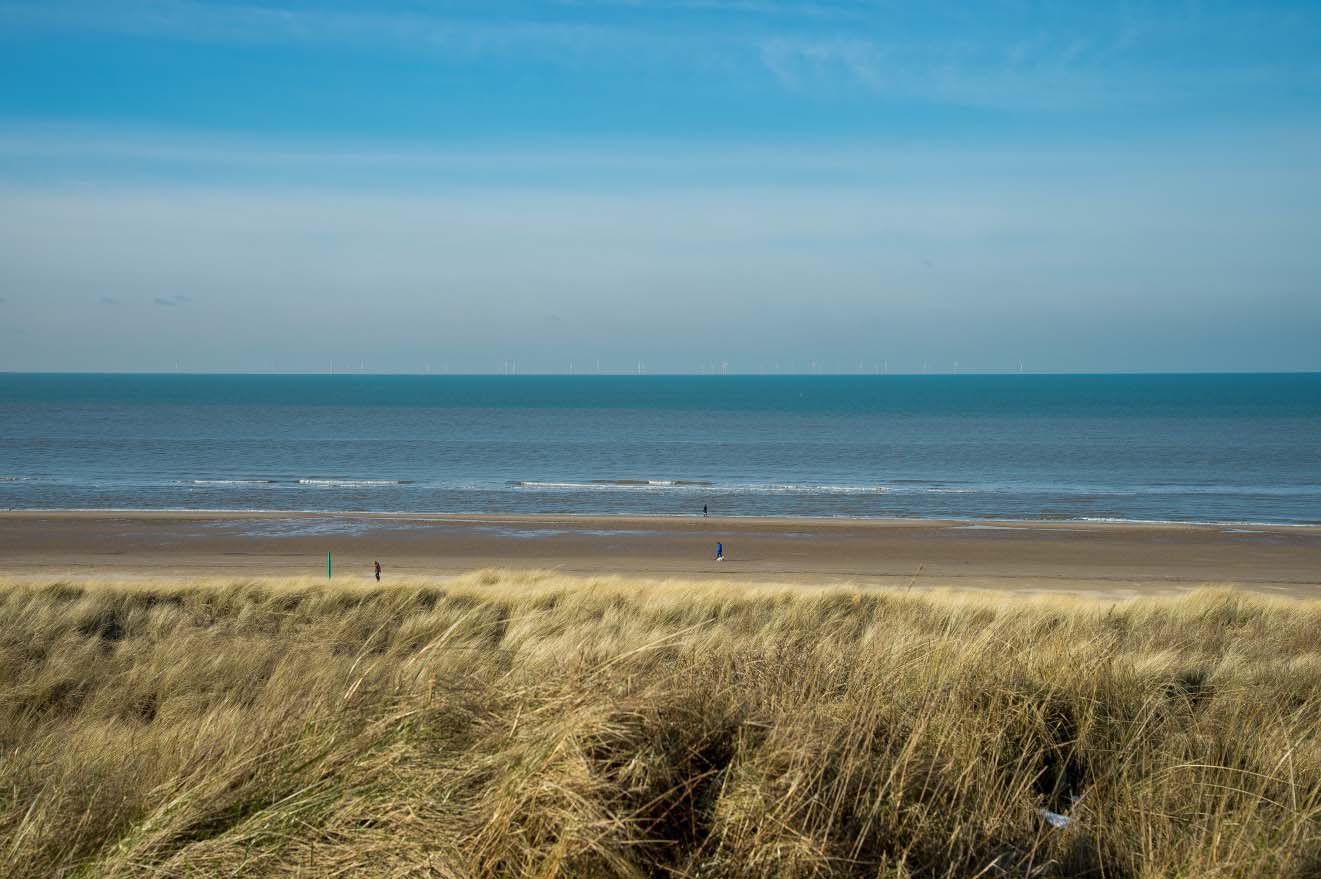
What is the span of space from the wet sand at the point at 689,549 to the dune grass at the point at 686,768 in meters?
19.9

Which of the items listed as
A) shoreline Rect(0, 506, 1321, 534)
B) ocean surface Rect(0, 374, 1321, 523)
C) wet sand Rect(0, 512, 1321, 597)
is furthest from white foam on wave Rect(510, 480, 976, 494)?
wet sand Rect(0, 512, 1321, 597)

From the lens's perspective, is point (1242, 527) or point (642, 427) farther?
point (642, 427)

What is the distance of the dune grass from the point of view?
3.45m

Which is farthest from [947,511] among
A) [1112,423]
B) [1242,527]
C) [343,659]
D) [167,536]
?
[1112,423]

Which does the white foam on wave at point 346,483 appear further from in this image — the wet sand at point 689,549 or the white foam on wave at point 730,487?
the wet sand at point 689,549

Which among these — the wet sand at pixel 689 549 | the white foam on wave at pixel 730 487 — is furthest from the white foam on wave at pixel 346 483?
the wet sand at pixel 689 549

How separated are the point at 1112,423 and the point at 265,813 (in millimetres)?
118464

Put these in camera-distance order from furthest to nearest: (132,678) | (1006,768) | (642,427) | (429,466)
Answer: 1. (642,427)
2. (429,466)
3. (132,678)
4. (1006,768)

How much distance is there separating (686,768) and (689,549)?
1172 inches

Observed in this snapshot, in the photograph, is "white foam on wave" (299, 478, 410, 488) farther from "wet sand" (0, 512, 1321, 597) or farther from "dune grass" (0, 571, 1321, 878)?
"dune grass" (0, 571, 1321, 878)

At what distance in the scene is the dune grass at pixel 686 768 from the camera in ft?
11.3

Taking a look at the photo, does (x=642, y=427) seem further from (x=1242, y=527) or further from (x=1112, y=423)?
(x=1242, y=527)

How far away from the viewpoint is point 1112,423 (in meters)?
111

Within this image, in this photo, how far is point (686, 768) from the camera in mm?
3719
